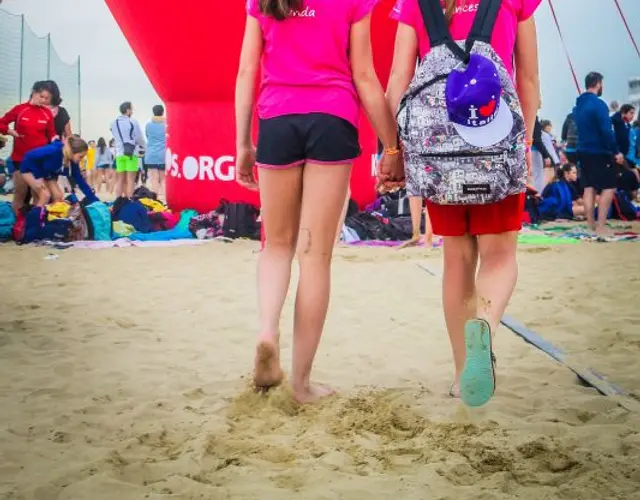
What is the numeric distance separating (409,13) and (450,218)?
63 centimetres

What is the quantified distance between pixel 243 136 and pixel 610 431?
1440 mm

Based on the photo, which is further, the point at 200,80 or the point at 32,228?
the point at 200,80

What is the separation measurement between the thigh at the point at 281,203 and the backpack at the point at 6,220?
614 cm

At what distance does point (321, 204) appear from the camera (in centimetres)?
236

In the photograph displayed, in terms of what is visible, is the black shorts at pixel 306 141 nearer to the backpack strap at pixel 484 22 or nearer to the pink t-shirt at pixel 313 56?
the pink t-shirt at pixel 313 56

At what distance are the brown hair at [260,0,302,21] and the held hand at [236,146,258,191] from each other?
44cm

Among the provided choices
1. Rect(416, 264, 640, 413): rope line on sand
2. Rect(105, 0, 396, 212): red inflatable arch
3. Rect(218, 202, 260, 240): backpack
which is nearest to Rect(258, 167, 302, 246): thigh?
Rect(416, 264, 640, 413): rope line on sand

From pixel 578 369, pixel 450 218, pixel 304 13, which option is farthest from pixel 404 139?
pixel 578 369

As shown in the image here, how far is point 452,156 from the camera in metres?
2.09

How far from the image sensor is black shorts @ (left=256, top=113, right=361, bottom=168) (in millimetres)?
2286

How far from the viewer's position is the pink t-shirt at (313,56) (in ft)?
7.45

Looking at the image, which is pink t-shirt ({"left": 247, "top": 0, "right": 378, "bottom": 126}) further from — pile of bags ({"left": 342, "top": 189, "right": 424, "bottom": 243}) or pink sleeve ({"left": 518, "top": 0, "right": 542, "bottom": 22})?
pile of bags ({"left": 342, "top": 189, "right": 424, "bottom": 243})

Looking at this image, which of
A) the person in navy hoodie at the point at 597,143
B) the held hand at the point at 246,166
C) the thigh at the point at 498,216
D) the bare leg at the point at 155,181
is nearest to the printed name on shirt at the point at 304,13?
the held hand at the point at 246,166

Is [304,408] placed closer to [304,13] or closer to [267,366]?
[267,366]
